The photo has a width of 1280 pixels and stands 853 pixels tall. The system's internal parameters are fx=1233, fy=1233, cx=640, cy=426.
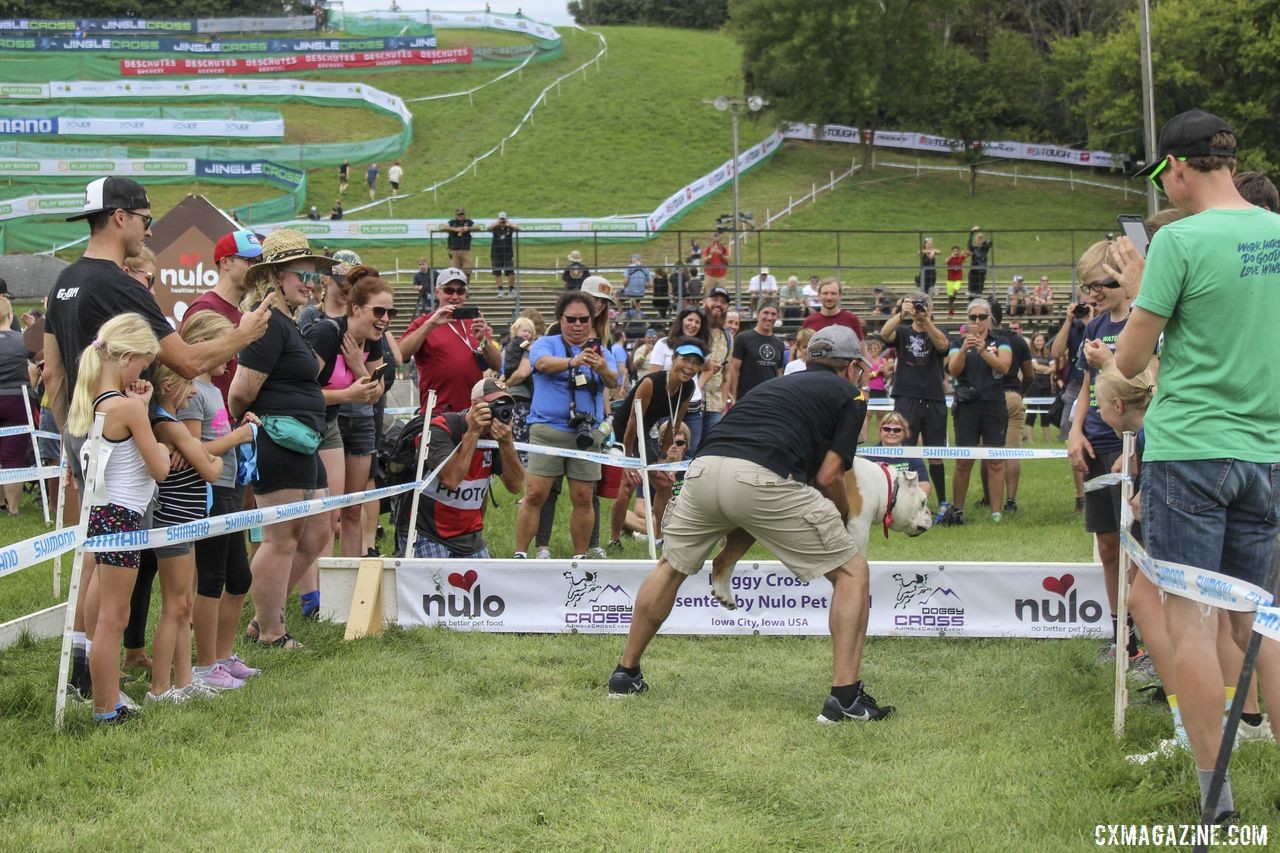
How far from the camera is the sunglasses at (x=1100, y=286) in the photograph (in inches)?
236

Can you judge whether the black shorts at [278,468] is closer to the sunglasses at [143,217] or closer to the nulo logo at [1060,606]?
the sunglasses at [143,217]

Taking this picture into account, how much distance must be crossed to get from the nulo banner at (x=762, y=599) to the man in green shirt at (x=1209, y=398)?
9.68 ft

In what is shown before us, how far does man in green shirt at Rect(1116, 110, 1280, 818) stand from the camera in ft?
12.8

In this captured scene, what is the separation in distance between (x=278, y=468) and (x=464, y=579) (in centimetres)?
127

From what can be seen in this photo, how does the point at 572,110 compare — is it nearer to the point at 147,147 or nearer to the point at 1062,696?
the point at 147,147

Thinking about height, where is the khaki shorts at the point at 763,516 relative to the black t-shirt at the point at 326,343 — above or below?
below

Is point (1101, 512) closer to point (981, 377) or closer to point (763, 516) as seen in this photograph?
point (763, 516)

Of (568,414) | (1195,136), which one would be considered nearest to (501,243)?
(568,414)

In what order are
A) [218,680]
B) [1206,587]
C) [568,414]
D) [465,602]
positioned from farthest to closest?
[568,414] → [465,602] → [218,680] → [1206,587]

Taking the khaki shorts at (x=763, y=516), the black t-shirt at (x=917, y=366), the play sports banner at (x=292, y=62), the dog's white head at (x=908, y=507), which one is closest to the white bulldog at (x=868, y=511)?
the dog's white head at (x=908, y=507)

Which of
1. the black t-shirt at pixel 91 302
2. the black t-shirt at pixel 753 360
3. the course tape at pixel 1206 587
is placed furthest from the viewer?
the black t-shirt at pixel 753 360

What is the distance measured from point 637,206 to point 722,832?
47194 mm

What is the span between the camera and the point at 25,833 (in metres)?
4.07

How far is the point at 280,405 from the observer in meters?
6.46
